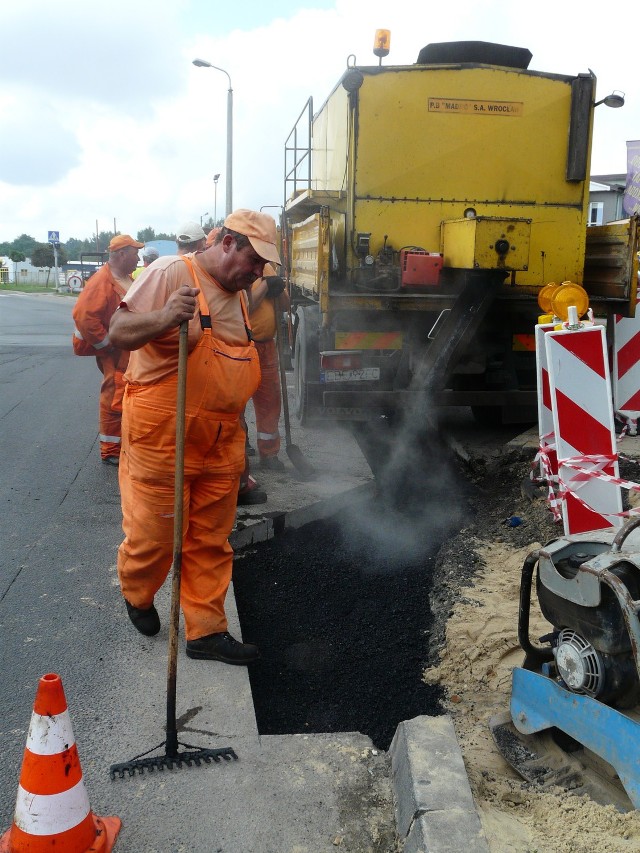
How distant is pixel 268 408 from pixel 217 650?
3.08 m

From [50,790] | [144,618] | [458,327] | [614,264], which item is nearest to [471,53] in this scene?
[614,264]

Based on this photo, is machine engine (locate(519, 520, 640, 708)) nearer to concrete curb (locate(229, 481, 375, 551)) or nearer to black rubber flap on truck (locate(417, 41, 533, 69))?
concrete curb (locate(229, 481, 375, 551))

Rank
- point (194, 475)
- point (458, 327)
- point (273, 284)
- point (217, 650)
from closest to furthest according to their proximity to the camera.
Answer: point (194, 475)
point (217, 650)
point (273, 284)
point (458, 327)

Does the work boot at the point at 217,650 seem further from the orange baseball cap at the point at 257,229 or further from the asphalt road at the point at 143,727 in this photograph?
the orange baseball cap at the point at 257,229

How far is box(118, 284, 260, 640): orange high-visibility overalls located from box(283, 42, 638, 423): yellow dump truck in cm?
318

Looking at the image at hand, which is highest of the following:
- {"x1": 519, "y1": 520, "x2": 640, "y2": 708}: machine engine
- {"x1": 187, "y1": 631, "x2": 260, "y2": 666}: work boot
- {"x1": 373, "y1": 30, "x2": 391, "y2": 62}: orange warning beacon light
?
{"x1": 373, "y1": 30, "x2": 391, "y2": 62}: orange warning beacon light

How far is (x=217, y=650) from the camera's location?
3.20 m

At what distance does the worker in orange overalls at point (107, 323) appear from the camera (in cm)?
605

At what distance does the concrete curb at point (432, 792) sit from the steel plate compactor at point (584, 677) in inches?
13.0

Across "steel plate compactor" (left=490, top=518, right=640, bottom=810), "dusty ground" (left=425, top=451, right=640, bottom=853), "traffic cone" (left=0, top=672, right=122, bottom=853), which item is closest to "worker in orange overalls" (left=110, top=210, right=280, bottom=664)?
"dusty ground" (left=425, top=451, right=640, bottom=853)

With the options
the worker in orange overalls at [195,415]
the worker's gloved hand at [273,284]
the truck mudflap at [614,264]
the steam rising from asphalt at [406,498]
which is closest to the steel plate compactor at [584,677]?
the worker in orange overalls at [195,415]

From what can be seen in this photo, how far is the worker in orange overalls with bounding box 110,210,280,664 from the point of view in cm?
290

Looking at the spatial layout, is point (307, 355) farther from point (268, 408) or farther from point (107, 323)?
point (107, 323)

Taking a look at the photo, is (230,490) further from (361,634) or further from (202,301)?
(361,634)
